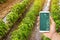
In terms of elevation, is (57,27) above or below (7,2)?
below

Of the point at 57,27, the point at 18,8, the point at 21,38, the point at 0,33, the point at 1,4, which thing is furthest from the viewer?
the point at 1,4

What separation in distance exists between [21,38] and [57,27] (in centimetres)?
234

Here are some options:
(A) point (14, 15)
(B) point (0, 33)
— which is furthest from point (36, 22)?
(B) point (0, 33)

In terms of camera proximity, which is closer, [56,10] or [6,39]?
[6,39]

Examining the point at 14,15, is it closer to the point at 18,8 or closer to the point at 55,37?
the point at 18,8

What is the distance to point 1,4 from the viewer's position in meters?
15.9

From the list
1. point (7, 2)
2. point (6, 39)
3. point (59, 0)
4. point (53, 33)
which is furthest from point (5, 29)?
point (7, 2)

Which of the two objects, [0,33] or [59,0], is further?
[59,0]

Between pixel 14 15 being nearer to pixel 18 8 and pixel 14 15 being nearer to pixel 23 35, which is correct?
pixel 18 8

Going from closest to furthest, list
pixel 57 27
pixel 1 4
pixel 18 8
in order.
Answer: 1. pixel 57 27
2. pixel 18 8
3. pixel 1 4

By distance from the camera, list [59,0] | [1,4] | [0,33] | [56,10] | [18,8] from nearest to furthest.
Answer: [0,33]
[56,10]
[18,8]
[59,0]
[1,4]

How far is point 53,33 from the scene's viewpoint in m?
8.69

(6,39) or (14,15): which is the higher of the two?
(14,15)

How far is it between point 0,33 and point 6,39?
620 mm
